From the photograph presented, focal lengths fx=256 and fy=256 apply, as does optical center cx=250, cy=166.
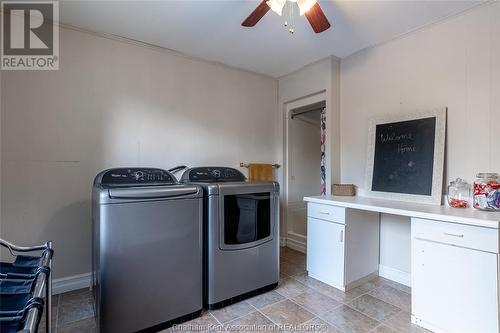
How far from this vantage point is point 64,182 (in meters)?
2.24

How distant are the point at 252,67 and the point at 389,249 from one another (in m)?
2.57

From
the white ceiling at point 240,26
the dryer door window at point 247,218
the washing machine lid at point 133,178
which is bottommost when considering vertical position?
the dryer door window at point 247,218

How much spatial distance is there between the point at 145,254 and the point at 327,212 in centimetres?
159

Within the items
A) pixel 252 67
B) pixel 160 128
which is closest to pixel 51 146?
pixel 160 128

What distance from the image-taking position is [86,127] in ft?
7.63

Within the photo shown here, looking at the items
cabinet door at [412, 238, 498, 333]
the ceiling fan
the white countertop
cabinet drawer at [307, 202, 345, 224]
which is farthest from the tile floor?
the ceiling fan

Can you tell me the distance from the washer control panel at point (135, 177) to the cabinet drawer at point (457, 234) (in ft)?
6.17

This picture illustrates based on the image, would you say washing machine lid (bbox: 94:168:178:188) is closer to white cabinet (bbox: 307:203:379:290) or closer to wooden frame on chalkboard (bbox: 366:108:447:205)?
white cabinet (bbox: 307:203:379:290)

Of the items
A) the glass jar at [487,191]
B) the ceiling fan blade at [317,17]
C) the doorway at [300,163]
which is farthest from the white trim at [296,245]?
the ceiling fan blade at [317,17]

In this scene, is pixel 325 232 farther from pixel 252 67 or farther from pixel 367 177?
pixel 252 67

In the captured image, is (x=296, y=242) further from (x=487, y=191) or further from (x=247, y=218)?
(x=487, y=191)

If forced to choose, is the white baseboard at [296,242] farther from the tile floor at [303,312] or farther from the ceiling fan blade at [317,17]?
the ceiling fan blade at [317,17]

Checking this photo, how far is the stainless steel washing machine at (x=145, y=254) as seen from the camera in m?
1.57

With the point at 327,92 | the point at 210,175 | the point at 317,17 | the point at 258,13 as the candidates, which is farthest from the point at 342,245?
the point at 258,13
